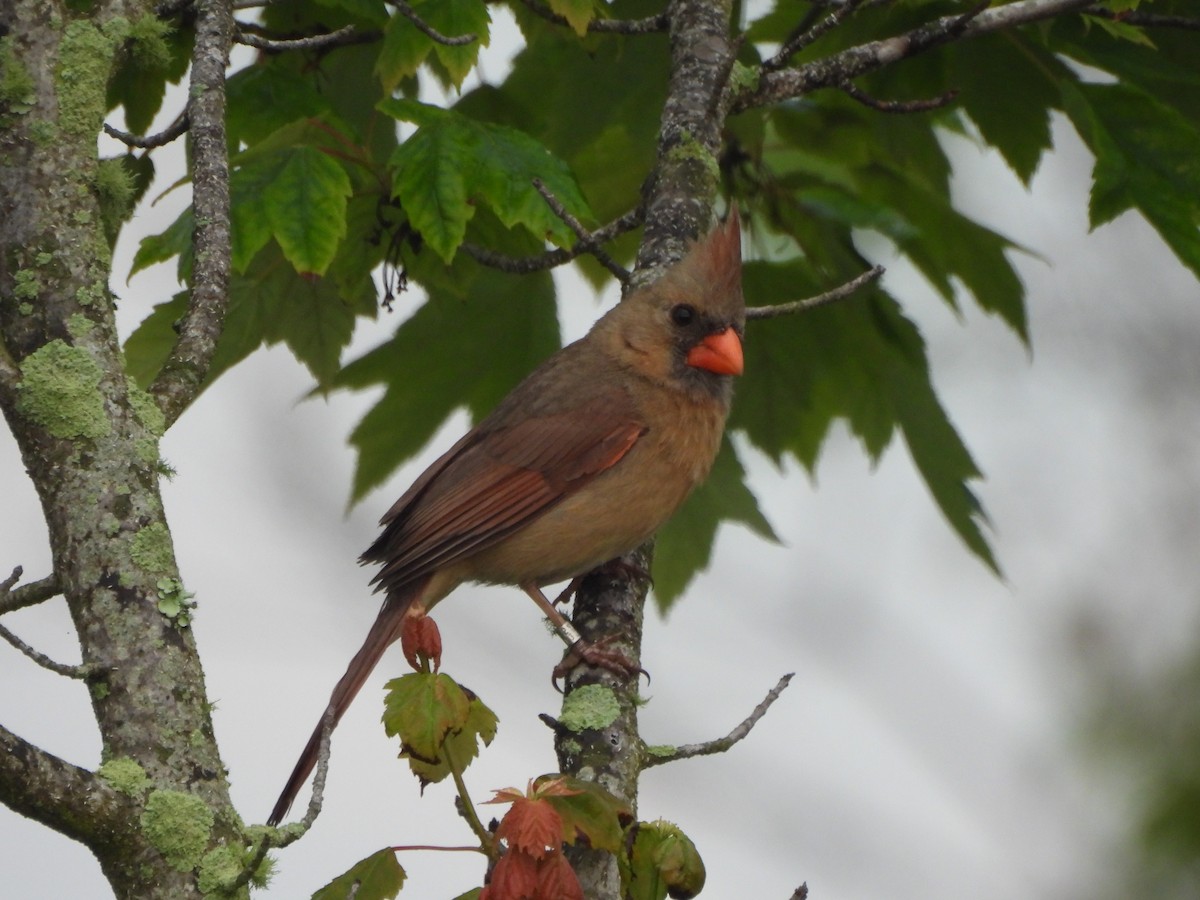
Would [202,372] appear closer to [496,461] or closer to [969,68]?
[496,461]

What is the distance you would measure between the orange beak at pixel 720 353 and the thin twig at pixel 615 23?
2.60 ft

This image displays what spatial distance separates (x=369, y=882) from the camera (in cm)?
185

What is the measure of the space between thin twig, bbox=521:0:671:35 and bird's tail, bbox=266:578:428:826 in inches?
57.7

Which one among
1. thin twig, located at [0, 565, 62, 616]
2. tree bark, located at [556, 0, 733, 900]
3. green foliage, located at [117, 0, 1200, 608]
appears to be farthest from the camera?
tree bark, located at [556, 0, 733, 900]

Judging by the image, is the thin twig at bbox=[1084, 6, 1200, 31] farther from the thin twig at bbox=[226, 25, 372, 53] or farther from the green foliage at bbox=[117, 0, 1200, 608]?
the thin twig at bbox=[226, 25, 372, 53]

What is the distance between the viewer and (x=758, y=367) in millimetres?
3725

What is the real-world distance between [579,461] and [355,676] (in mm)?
808

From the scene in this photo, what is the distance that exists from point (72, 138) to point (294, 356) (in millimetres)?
1240

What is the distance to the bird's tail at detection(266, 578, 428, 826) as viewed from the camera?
9.58 feet

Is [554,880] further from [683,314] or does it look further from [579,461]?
[683,314]

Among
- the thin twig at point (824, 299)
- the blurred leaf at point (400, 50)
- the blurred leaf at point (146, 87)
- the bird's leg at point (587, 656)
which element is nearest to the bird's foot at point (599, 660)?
the bird's leg at point (587, 656)

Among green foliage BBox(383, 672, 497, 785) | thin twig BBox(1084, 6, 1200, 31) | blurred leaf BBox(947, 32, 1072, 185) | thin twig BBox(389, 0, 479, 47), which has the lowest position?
green foliage BBox(383, 672, 497, 785)

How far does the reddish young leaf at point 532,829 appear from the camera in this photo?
171 centimetres

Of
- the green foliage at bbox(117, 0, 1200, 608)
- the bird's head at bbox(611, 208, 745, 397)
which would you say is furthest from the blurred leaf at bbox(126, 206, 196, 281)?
the bird's head at bbox(611, 208, 745, 397)
